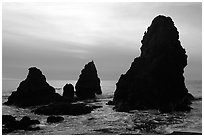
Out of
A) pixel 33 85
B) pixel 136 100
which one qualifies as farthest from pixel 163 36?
pixel 33 85

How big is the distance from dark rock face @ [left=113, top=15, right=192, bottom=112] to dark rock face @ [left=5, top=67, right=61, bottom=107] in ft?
57.4

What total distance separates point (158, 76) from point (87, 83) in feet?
116

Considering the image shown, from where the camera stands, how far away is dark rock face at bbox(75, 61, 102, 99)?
8406 centimetres

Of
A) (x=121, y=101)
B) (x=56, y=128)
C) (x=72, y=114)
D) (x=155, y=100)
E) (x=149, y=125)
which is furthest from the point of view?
(x=121, y=101)

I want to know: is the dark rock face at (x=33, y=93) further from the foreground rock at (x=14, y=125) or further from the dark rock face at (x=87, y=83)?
the foreground rock at (x=14, y=125)

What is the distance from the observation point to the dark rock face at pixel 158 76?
175 feet

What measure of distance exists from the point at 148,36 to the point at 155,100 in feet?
58.6

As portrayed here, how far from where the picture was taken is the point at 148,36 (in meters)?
63.9

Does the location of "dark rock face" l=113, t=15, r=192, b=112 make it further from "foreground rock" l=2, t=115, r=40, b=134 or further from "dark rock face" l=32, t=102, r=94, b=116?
"foreground rock" l=2, t=115, r=40, b=134

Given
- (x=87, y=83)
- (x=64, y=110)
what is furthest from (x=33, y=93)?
(x=87, y=83)

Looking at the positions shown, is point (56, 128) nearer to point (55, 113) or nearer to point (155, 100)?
point (55, 113)

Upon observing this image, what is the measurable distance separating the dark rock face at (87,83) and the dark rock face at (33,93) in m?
17.1

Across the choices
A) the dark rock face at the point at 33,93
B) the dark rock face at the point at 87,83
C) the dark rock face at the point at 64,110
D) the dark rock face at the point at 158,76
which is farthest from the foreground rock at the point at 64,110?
the dark rock face at the point at 87,83

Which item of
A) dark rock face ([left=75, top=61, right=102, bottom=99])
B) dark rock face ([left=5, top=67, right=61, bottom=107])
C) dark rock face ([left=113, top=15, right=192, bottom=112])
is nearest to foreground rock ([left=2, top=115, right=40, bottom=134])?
dark rock face ([left=113, top=15, right=192, bottom=112])
